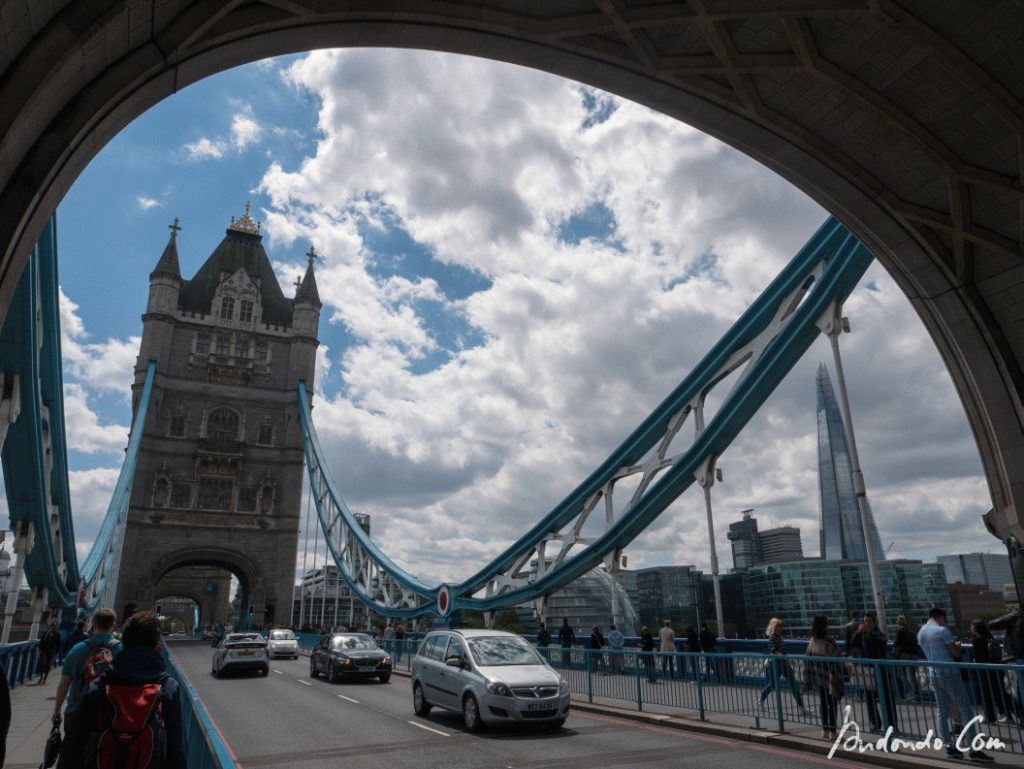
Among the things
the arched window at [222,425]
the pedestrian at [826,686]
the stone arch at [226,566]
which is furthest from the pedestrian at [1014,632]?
the arched window at [222,425]

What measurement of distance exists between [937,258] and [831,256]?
8648mm

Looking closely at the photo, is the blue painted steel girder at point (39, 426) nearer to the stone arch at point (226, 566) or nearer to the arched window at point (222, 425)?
the stone arch at point (226, 566)

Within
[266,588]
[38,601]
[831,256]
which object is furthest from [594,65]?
[266,588]

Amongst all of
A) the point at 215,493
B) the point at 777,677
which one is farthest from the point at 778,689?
the point at 215,493

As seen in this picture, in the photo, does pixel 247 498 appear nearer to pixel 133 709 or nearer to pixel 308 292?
pixel 308 292

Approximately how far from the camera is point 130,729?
377cm

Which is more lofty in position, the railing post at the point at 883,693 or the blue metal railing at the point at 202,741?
the blue metal railing at the point at 202,741

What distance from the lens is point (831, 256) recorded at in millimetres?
18359

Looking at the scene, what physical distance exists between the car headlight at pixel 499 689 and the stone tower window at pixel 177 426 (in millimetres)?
47189

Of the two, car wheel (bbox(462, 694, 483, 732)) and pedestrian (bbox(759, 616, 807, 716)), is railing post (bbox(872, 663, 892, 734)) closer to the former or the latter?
pedestrian (bbox(759, 616, 807, 716))

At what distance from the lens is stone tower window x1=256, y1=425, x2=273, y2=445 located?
5350 centimetres

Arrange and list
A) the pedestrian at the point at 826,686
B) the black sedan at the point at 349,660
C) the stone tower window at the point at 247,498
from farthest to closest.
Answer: the stone tower window at the point at 247,498, the black sedan at the point at 349,660, the pedestrian at the point at 826,686

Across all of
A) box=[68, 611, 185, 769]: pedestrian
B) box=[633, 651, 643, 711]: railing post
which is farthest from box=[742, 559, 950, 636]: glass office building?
box=[68, 611, 185, 769]: pedestrian

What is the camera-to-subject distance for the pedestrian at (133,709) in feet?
12.4
